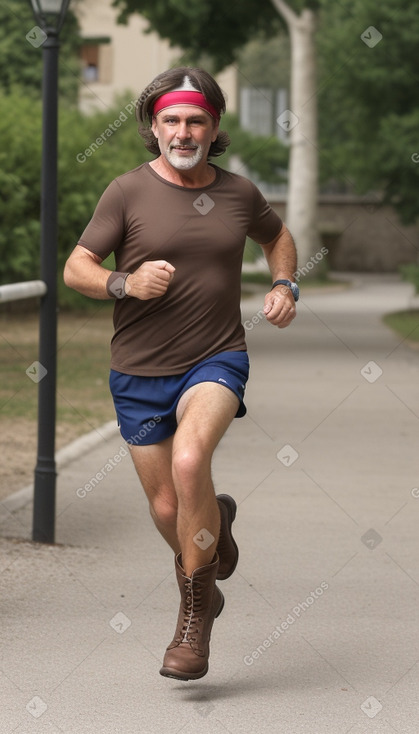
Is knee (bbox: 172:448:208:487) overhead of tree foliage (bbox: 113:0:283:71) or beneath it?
overhead

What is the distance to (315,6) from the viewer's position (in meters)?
27.4

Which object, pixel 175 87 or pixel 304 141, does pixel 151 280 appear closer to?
pixel 175 87

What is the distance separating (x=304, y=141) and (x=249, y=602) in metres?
32.9

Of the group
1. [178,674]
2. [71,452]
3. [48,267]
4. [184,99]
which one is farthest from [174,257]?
[71,452]

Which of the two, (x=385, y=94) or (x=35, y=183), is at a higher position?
(x=385, y=94)

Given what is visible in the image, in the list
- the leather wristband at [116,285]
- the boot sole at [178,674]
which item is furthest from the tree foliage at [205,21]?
the boot sole at [178,674]

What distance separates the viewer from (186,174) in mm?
4723

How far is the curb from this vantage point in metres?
7.84

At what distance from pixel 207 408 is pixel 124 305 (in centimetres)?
45

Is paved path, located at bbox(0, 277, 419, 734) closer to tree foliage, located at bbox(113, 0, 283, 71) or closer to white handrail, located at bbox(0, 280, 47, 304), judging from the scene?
white handrail, located at bbox(0, 280, 47, 304)

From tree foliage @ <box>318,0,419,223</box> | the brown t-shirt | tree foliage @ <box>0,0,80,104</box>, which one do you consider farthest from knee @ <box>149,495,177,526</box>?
tree foliage @ <box>0,0,80,104</box>

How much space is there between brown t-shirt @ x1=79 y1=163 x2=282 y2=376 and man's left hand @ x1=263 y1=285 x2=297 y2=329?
0.12 metres

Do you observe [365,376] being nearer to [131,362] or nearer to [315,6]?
[131,362]

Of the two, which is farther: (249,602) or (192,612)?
(249,602)
